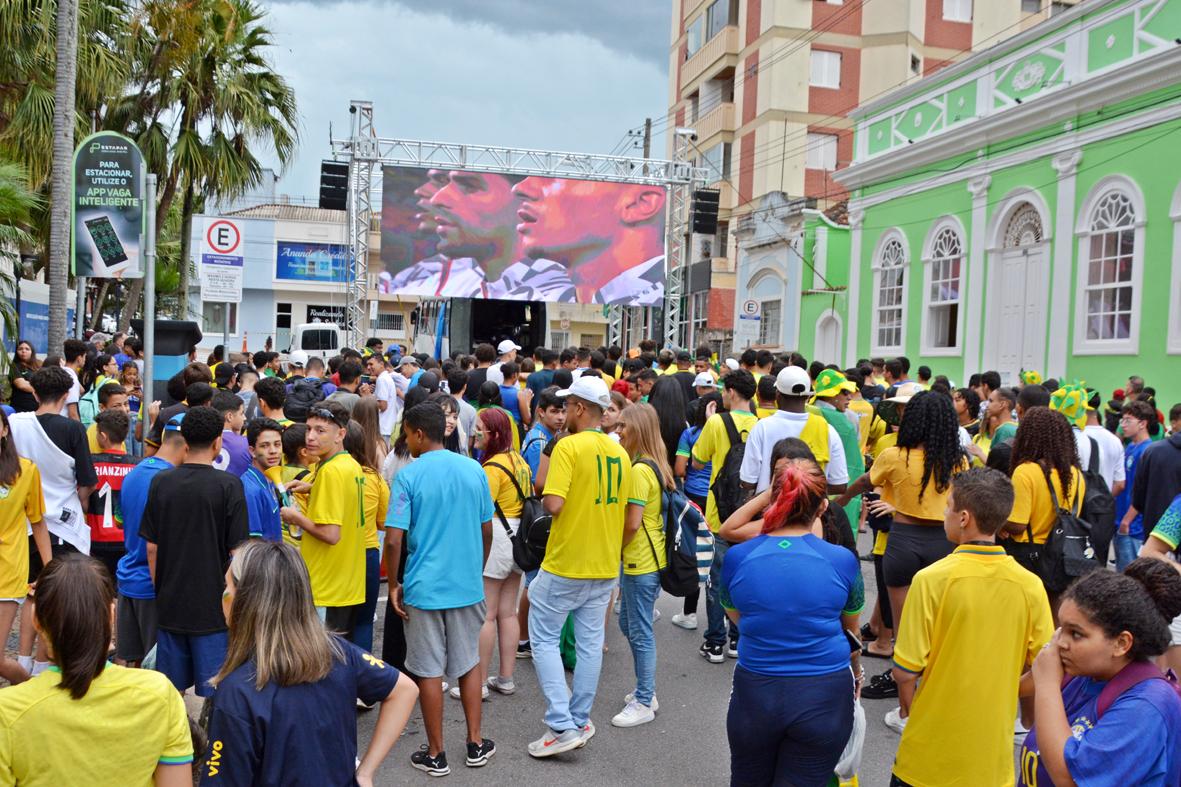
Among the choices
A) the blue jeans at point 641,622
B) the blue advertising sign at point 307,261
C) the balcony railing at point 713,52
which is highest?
the balcony railing at point 713,52

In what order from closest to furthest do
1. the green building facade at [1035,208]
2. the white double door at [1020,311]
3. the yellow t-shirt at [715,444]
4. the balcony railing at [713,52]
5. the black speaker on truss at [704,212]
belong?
the yellow t-shirt at [715,444] → the green building facade at [1035,208] → the white double door at [1020,311] → the black speaker on truss at [704,212] → the balcony railing at [713,52]

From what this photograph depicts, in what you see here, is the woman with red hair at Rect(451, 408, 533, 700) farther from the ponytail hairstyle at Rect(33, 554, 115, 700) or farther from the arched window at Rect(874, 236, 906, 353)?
the arched window at Rect(874, 236, 906, 353)

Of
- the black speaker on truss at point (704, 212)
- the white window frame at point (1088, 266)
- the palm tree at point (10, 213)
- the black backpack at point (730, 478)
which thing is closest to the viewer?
the black backpack at point (730, 478)

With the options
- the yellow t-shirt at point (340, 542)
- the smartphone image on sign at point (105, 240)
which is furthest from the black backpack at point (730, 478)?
the smartphone image on sign at point (105, 240)

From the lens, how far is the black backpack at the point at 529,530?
5.21m

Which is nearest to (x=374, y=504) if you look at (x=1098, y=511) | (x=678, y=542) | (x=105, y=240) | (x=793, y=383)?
(x=678, y=542)

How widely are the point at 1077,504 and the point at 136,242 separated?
7633 mm

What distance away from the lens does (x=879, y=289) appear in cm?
2145

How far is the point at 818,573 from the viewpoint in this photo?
3387mm

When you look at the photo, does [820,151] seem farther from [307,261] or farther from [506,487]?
[506,487]

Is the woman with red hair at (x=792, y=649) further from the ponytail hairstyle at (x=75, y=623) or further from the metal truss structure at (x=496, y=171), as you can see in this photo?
the metal truss structure at (x=496, y=171)

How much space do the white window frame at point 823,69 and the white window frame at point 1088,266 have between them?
68.0 ft

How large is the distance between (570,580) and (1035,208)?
1443cm

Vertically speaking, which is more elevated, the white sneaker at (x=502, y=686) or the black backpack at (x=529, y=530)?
the black backpack at (x=529, y=530)
